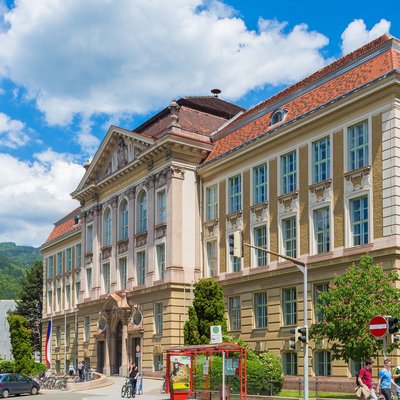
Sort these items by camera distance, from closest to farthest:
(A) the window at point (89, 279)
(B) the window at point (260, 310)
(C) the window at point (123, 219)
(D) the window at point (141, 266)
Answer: (B) the window at point (260, 310) < (D) the window at point (141, 266) < (C) the window at point (123, 219) < (A) the window at point (89, 279)

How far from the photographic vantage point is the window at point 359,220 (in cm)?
3644

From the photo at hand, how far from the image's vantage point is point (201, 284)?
132ft

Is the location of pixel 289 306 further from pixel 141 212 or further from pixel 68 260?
pixel 68 260

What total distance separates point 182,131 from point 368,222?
19.0 metres

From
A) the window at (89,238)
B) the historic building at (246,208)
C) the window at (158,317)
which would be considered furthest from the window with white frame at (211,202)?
the window at (89,238)

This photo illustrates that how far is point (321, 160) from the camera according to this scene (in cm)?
3988

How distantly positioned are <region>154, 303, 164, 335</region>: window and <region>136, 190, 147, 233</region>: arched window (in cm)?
633

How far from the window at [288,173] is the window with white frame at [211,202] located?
7897 millimetres

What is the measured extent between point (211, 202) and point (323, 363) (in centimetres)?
1593

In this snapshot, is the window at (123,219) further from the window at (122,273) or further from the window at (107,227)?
the window at (107,227)

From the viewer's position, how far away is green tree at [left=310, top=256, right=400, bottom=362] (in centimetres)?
2950

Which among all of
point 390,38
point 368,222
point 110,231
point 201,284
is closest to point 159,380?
point 201,284

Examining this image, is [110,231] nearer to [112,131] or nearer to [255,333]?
[112,131]

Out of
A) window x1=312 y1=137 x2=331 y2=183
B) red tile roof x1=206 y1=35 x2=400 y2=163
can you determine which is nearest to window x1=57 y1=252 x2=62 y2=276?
red tile roof x1=206 y1=35 x2=400 y2=163
